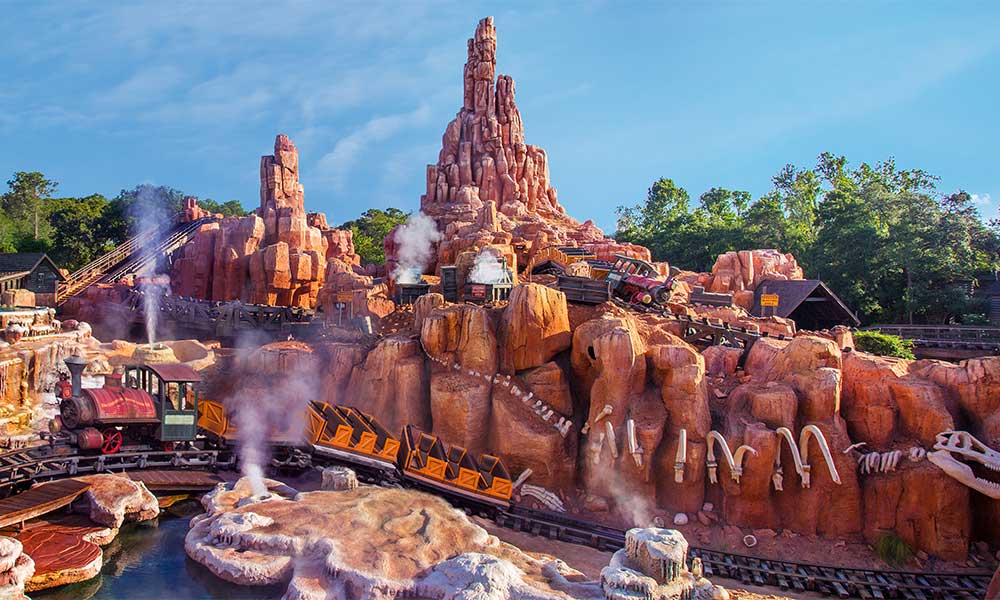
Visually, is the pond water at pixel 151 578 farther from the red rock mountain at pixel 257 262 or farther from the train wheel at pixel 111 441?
the red rock mountain at pixel 257 262

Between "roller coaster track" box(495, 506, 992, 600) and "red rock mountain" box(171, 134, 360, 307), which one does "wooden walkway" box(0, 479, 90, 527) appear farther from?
"red rock mountain" box(171, 134, 360, 307)

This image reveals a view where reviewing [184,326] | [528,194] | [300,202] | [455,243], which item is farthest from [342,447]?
[528,194]

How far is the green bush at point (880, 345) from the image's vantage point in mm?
26094

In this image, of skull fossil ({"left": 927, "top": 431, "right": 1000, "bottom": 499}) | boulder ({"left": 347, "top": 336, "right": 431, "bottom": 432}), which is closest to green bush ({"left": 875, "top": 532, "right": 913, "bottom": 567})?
skull fossil ({"left": 927, "top": 431, "right": 1000, "bottom": 499})

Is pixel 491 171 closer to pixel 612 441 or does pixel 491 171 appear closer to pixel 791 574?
pixel 612 441

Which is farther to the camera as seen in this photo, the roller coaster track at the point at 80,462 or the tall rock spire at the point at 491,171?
the tall rock spire at the point at 491,171

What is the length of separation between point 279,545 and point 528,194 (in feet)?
174

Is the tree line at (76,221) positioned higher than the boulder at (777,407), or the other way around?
the tree line at (76,221)

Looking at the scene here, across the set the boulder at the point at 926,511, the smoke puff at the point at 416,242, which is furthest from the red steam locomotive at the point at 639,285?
the smoke puff at the point at 416,242

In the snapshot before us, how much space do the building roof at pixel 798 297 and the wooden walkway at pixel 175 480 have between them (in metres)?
26.2

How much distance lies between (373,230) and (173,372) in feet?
206

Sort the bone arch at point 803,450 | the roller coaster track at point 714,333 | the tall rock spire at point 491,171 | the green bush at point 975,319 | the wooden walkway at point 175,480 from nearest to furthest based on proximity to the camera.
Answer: the wooden walkway at point 175,480, the bone arch at point 803,450, the roller coaster track at point 714,333, the green bush at point 975,319, the tall rock spire at point 491,171

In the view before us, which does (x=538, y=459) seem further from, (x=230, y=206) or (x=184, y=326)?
(x=230, y=206)

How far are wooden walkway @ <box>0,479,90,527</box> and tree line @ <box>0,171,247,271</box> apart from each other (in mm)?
45605
